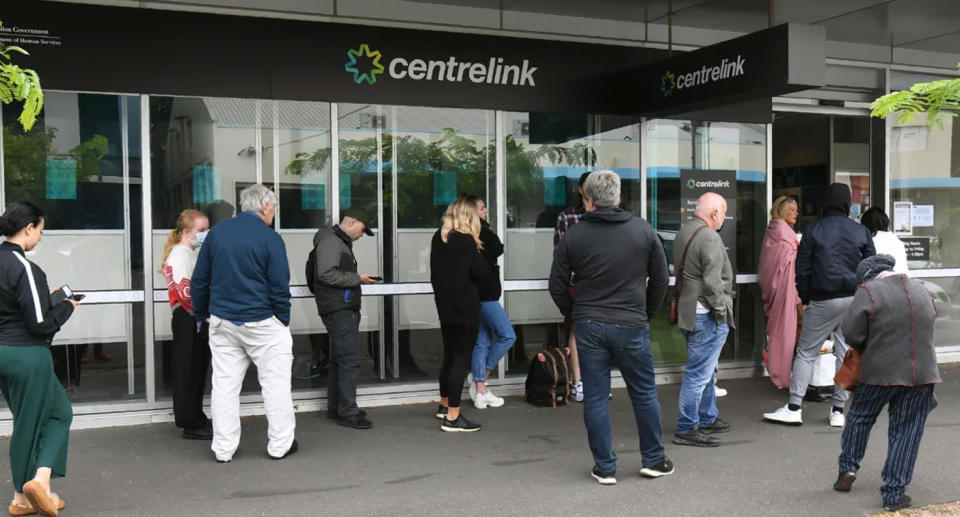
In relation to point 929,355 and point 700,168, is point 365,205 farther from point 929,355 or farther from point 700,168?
point 929,355

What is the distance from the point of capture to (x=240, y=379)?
5777 millimetres

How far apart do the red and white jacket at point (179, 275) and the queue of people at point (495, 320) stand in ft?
0.03

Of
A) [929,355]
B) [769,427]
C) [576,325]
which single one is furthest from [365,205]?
[929,355]

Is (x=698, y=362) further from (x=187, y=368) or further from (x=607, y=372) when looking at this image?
(x=187, y=368)

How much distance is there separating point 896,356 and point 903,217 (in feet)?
19.6

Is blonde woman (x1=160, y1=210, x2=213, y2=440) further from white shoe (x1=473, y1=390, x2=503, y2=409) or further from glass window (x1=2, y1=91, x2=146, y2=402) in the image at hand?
white shoe (x1=473, y1=390, x2=503, y2=409)

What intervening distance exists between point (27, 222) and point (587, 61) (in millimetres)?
5059

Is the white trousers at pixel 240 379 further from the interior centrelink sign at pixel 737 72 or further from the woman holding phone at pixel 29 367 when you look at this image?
the interior centrelink sign at pixel 737 72

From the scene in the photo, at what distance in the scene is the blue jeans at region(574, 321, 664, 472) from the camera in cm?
504

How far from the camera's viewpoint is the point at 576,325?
5.17 m

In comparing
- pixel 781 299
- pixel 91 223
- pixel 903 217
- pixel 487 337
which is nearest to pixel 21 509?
pixel 91 223

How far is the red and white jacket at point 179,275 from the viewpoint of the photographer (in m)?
6.22

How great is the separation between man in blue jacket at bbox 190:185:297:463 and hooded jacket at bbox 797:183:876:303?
4.04 meters

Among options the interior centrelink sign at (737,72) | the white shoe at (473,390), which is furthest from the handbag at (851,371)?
the white shoe at (473,390)
